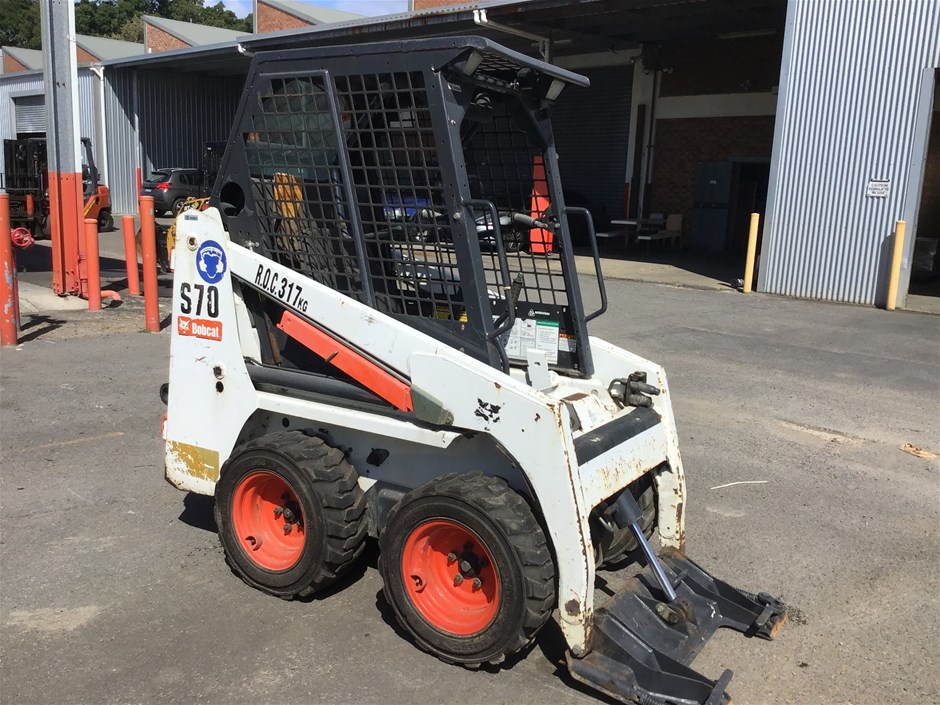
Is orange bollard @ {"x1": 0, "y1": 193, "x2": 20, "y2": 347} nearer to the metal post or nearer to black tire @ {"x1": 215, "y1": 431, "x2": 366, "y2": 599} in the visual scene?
the metal post

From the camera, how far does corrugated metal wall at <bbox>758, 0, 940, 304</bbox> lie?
44.5 feet

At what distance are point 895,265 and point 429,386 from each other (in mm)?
12379

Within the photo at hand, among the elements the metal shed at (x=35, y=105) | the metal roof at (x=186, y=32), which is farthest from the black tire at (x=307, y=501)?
the metal roof at (x=186, y=32)

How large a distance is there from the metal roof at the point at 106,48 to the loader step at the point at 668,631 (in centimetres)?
3197

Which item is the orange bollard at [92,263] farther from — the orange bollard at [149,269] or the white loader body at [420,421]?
the white loader body at [420,421]

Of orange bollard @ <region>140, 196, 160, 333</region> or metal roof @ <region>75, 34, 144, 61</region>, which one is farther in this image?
metal roof @ <region>75, 34, 144, 61</region>

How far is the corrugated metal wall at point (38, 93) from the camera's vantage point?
29.2 meters

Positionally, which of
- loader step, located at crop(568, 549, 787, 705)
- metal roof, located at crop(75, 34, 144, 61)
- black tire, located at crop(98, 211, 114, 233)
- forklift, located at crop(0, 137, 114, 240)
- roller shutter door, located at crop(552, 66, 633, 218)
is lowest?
loader step, located at crop(568, 549, 787, 705)

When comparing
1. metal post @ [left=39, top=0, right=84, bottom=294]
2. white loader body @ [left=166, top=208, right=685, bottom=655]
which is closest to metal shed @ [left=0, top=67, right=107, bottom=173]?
metal post @ [left=39, top=0, right=84, bottom=294]

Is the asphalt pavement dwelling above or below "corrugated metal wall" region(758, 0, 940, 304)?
below

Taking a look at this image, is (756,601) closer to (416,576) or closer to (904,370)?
(416,576)

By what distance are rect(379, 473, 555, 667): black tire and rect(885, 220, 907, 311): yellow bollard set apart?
12.3 m

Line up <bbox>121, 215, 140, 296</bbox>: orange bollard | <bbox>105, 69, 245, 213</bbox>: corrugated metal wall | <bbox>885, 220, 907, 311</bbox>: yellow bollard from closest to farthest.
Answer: <bbox>121, 215, 140, 296</bbox>: orange bollard < <bbox>885, 220, 907, 311</bbox>: yellow bollard < <bbox>105, 69, 245, 213</bbox>: corrugated metal wall

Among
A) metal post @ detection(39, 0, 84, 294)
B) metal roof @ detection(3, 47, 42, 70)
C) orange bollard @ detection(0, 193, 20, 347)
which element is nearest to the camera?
orange bollard @ detection(0, 193, 20, 347)
